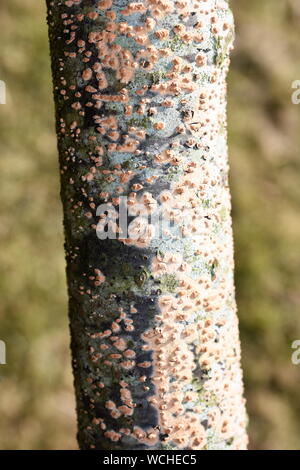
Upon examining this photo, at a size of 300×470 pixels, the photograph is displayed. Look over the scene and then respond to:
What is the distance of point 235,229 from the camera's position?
2.01 m

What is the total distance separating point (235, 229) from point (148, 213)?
4.86 ft

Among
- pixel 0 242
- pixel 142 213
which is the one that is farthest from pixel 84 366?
pixel 0 242

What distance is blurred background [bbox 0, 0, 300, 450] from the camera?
191cm

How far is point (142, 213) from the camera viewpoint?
55cm

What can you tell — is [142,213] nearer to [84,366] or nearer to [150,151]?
[150,151]

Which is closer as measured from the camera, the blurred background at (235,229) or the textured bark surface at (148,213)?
the textured bark surface at (148,213)

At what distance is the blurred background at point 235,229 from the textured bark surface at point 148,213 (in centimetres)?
130

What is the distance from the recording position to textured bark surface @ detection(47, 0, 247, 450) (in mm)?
532

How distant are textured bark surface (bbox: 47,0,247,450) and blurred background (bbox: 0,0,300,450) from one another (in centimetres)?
130

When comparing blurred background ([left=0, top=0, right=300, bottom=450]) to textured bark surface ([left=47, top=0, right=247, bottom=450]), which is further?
blurred background ([left=0, top=0, right=300, bottom=450])

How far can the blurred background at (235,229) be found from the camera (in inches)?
75.1

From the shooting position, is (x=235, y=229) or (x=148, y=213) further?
(x=235, y=229)

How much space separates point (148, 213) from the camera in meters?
0.56

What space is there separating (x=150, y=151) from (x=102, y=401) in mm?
276
